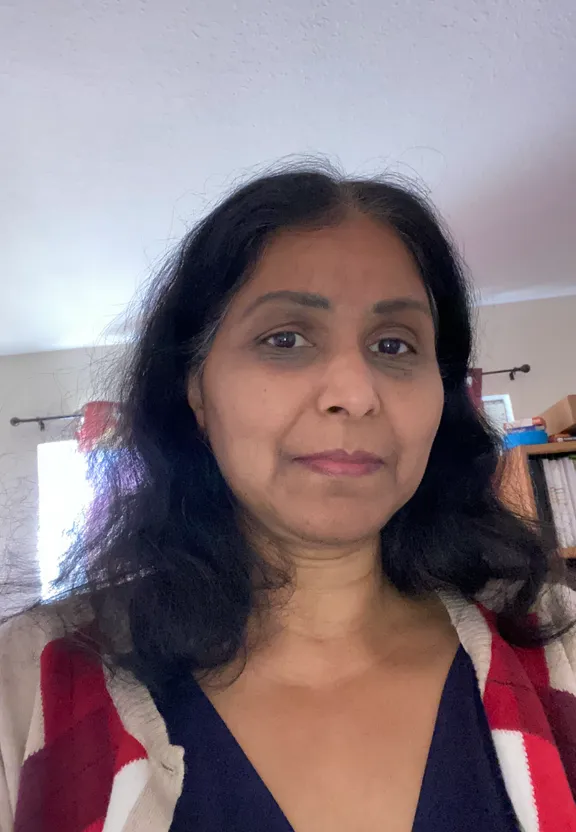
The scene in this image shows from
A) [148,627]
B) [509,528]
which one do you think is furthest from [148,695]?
[509,528]

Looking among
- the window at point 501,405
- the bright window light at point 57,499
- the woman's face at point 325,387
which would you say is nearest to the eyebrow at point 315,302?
the woman's face at point 325,387

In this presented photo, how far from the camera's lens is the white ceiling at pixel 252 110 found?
1160 mm

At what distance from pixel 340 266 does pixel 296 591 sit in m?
0.39

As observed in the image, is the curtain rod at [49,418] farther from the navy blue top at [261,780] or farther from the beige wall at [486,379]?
the navy blue top at [261,780]

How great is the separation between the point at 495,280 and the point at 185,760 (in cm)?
213

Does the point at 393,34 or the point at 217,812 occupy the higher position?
the point at 393,34

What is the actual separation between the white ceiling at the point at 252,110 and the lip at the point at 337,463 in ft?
1.99

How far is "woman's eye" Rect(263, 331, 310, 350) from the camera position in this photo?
691mm

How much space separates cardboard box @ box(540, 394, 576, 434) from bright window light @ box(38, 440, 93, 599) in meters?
1.41

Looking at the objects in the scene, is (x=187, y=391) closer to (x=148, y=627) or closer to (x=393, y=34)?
(x=148, y=627)

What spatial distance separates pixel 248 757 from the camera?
59 centimetres

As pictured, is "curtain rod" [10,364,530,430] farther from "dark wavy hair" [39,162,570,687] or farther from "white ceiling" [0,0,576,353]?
"dark wavy hair" [39,162,570,687]

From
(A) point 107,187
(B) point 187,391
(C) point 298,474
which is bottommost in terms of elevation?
(C) point 298,474

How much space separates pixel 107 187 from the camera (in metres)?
1.61
